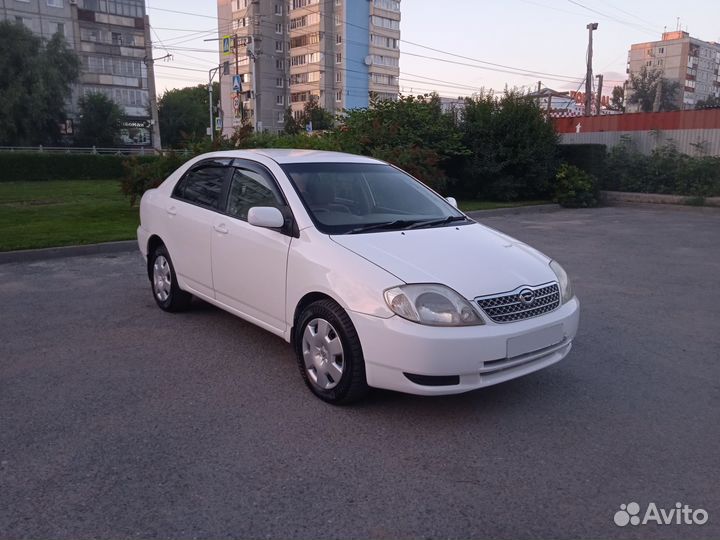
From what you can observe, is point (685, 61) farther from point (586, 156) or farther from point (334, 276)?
point (334, 276)

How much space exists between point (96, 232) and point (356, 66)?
7513 cm

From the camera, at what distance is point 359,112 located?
55.5 feet

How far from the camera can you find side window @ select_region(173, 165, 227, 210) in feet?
18.2

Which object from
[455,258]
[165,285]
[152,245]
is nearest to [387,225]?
[455,258]

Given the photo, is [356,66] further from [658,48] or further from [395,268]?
Result: [395,268]

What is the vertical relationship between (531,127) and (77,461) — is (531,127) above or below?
above

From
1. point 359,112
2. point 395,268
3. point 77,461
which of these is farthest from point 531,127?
point 77,461

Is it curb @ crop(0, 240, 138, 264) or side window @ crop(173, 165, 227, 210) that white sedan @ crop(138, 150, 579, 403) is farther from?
curb @ crop(0, 240, 138, 264)

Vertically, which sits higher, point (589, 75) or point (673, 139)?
point (589, 75)

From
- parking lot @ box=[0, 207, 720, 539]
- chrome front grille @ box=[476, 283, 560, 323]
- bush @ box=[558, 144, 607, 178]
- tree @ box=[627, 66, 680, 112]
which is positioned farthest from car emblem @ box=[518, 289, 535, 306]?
tree @ box=[627, 66, 680, 112]

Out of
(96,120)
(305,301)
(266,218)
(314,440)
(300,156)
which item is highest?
(96,120)

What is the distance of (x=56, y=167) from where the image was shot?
27062 millimetres

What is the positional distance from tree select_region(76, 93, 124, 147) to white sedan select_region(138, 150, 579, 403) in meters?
56.5

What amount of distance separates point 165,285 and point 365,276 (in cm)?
313
